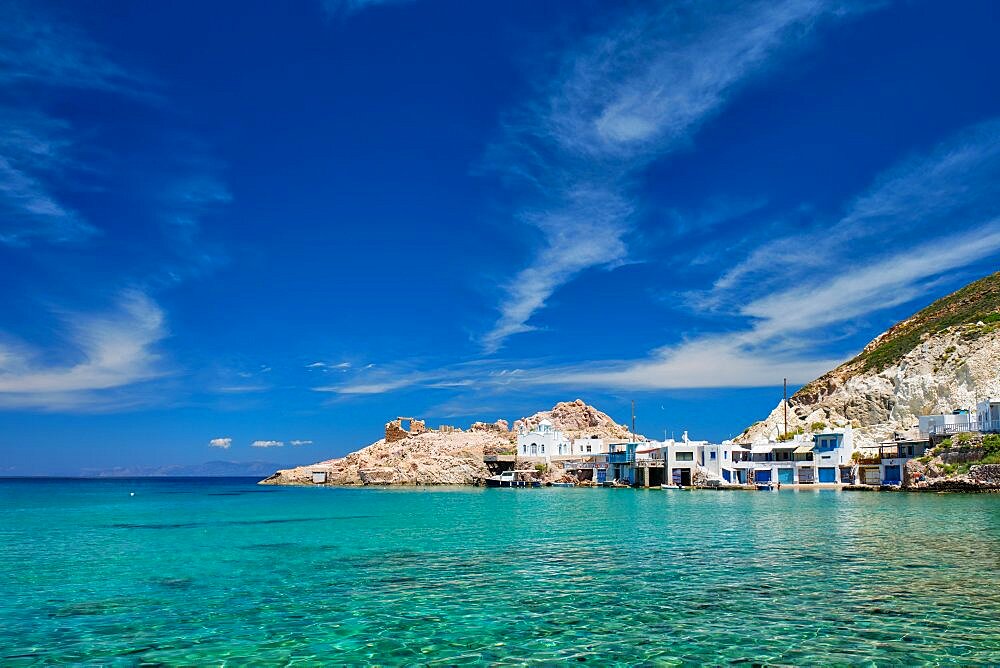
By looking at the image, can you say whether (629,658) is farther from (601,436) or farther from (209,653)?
(601,436)

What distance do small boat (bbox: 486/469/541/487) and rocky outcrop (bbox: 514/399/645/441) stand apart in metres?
50.2

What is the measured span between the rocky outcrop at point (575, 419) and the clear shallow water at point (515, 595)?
438 ft

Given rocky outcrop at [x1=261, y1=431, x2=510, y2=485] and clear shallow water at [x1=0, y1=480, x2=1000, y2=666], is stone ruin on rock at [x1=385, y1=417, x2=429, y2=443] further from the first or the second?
clear shallow water at [x1=0, y1=480, x2=1000, y2=666]

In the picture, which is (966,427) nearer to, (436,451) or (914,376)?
(914,376)

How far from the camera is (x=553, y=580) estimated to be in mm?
22672

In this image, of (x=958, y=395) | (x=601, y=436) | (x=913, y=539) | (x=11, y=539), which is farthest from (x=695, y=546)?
(x=601, y=436)

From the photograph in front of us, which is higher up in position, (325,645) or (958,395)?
(958,395)

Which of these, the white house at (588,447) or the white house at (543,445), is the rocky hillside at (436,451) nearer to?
the white house at (543,445)

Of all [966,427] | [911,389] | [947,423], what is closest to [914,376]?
[911,389]

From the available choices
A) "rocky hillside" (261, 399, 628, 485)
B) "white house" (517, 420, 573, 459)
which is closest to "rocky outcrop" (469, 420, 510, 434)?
"rocky hillside" (261, 399, 628, 485)

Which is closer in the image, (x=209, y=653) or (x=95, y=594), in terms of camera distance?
(x=209, y=653)

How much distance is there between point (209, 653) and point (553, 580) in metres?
11.4

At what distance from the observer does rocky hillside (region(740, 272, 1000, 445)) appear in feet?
308

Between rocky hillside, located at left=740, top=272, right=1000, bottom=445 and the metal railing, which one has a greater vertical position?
rocky hillside, located at left=740, top=272, right=1000, bottom=445
